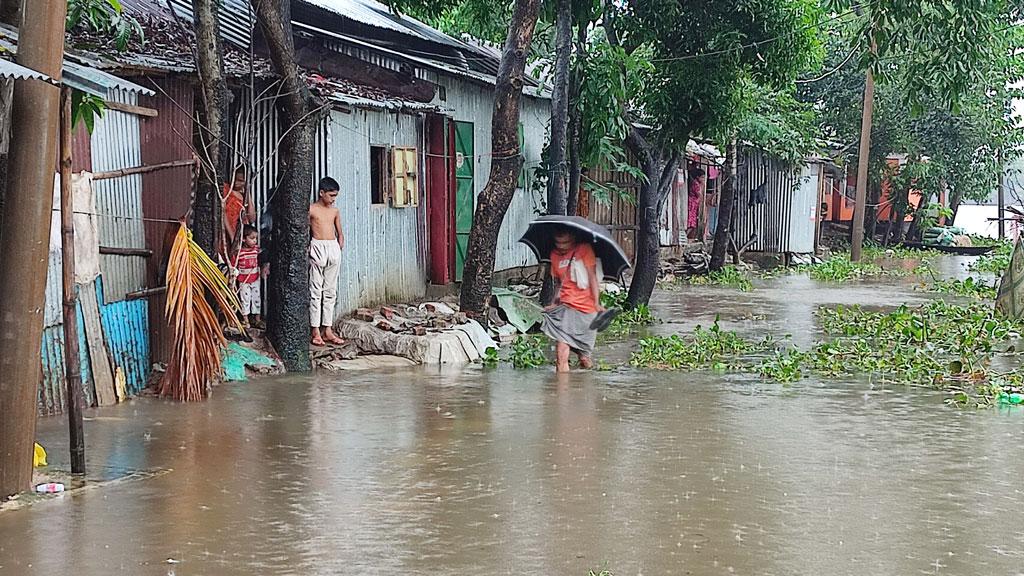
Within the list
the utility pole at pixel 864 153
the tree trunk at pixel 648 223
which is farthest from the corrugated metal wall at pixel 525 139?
the utility pole at pixel 864 153

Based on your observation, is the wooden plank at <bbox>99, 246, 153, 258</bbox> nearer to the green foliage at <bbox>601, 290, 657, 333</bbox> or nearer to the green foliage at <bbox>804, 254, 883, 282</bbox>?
the green foliage at <bbox>601, 290, 657, 333</bbox>

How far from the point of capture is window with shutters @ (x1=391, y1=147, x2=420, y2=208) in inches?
569

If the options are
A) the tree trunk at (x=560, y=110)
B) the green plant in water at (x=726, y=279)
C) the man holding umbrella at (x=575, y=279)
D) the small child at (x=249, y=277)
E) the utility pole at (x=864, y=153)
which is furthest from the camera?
the utility pole at (x=864, y=153)

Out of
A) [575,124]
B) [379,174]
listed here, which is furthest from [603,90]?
[379,174]

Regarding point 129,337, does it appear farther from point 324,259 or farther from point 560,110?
point 560,110

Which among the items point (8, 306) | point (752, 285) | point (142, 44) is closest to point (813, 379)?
point (142, 44)

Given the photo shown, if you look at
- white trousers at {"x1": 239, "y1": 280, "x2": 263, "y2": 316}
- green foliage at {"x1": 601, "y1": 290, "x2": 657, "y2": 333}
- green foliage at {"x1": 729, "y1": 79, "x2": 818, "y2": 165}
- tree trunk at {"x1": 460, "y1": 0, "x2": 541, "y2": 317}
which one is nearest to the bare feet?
white trousers at {"x1": 239, "y1": 280, "x2": 263, "y2": 316}

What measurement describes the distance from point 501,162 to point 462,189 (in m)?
2.85

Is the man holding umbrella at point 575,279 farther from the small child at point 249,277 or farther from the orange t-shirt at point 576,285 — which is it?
the small child at point 249,277

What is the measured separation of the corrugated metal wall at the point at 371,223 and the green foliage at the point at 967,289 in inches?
370

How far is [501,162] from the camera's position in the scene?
1373cm

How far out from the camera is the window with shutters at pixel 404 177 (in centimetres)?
1445

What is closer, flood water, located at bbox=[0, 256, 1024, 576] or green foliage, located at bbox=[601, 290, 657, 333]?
flood water, located at bbox=[0, 256, 1024, 576]

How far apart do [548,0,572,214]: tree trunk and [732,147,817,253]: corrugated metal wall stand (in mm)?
12693
